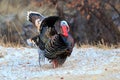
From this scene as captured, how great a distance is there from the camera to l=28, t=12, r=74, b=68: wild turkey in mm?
9977

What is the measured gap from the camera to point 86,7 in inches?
755

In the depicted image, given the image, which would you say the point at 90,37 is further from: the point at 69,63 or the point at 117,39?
the point at 69,63

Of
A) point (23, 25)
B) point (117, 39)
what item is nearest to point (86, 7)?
point (117, 39)

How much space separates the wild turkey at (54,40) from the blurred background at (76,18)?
7.92 metres

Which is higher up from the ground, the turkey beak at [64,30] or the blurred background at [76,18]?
the turkey beak at [64,30]

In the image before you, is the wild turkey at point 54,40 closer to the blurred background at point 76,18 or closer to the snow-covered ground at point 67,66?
the snow-covered ground at point 67,66

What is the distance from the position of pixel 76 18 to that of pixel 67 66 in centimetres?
1078

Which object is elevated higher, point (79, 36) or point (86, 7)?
point (86, 7)

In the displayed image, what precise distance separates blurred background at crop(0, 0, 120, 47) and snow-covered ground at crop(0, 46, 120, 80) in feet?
20.2

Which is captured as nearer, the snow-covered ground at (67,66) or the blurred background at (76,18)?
the snow-covered ground at (67,66)

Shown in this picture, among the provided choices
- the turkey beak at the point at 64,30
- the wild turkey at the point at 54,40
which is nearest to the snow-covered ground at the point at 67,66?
the wild turkey at the point at 54,40

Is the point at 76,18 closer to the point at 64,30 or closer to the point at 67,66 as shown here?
the point at 67,66

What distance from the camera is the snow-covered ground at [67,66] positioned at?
9234 mm

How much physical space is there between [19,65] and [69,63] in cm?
107
